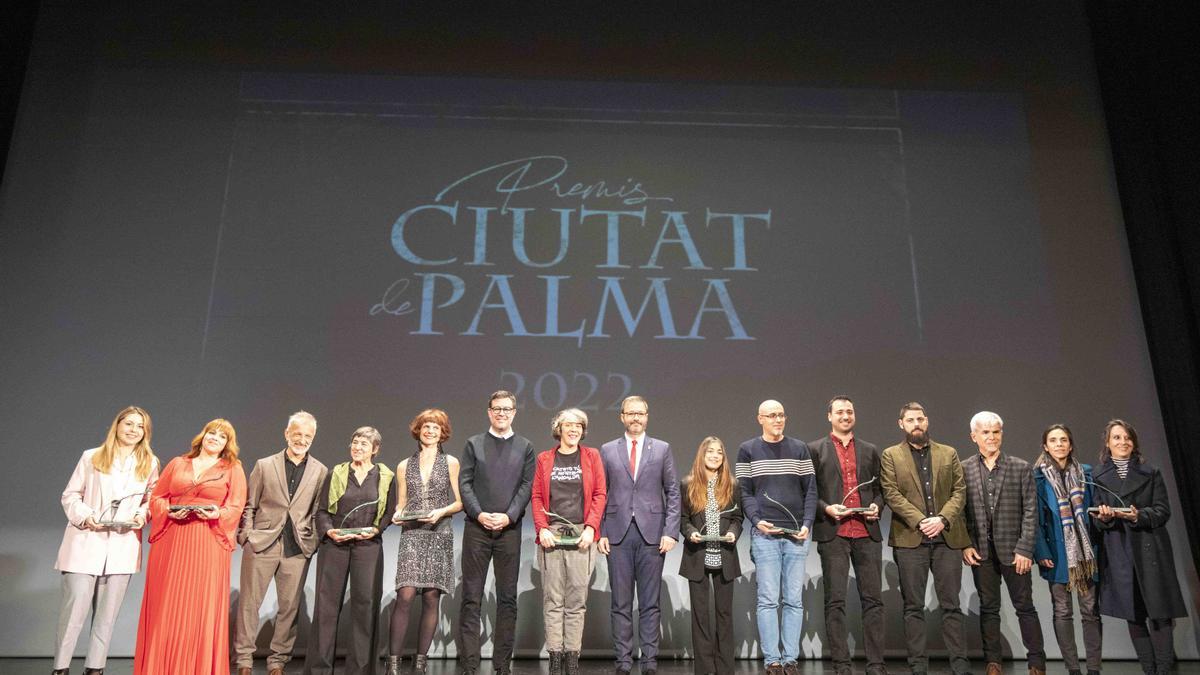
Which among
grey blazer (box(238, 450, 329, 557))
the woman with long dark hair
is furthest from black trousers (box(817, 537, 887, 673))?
grey blazer (box(238, 450, 329, 557))

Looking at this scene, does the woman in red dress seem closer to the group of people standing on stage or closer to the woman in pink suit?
the group of people standing on stage

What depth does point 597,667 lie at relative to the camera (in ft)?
16.6

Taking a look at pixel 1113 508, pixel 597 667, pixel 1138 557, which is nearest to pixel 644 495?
pixel 597 667

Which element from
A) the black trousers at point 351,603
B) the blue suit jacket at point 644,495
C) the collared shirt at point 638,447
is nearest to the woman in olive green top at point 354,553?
the black trousers at point 351,603

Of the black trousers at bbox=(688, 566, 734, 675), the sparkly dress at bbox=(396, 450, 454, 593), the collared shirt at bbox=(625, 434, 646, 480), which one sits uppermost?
the collared shirt at bbox=(625, 434, 646, 480)

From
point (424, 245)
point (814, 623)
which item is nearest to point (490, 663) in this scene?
point (814, 623)

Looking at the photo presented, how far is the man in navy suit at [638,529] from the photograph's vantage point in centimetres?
446

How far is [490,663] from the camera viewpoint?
5.24 m

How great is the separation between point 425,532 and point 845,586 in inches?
84.4

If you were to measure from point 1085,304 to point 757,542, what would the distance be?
3.11 m

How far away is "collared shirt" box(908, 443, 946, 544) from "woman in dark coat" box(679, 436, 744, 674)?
37.1 inches

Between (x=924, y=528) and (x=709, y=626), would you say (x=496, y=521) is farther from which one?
(x=924, y=528)

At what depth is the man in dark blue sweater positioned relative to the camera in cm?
446

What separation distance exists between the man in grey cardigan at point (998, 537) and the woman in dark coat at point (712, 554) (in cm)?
124
